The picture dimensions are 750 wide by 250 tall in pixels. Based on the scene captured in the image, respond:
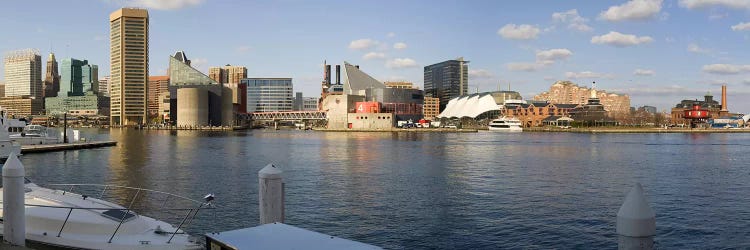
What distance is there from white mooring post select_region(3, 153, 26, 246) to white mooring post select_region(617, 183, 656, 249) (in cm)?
1266

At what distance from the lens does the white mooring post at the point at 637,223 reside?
6.14 metres

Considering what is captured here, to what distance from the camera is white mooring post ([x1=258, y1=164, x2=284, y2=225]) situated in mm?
13523

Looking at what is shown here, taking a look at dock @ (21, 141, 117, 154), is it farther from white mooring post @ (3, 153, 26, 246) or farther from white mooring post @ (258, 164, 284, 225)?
white mooring post @ (258, 164, 284, 225)

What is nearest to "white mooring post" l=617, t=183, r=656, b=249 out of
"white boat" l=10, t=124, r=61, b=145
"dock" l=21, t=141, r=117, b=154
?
"dock" l=21, t=141, r=117, b=154

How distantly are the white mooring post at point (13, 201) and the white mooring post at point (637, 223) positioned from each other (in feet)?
41.5

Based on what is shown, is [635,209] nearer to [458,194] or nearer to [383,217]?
[383,217]

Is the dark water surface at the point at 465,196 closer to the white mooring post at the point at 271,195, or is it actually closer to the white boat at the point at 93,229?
the white boat at the point at 93,229

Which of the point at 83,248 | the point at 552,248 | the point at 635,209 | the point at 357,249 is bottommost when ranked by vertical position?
the point at 552,248

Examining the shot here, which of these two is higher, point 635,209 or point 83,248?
point 635,209

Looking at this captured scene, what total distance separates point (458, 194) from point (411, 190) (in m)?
3.83

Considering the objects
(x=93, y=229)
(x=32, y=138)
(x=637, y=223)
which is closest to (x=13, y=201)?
(x=93, y=229)

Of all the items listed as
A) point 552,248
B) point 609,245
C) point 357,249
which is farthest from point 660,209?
point 357,249

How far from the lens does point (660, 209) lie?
105 feet

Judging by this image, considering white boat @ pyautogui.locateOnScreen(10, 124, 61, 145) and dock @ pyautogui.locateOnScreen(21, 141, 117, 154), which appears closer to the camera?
dock @ pyautogui.locateOnScreen(21, 141, 117, 154)
